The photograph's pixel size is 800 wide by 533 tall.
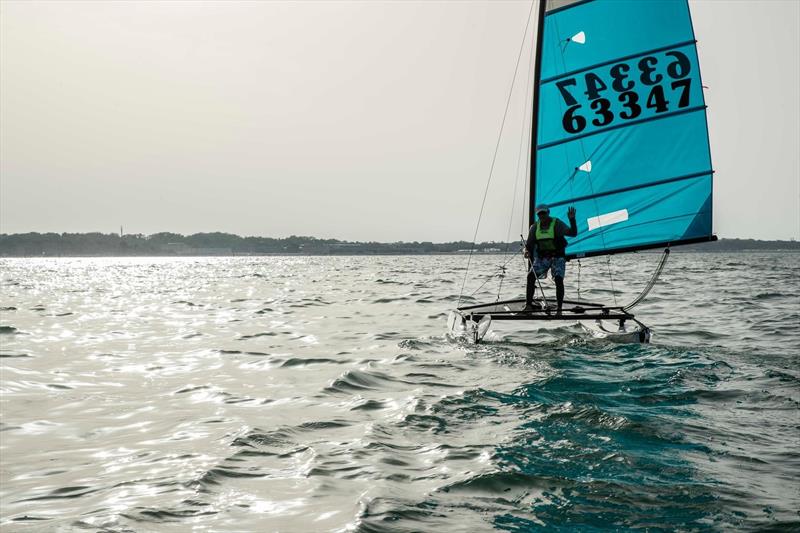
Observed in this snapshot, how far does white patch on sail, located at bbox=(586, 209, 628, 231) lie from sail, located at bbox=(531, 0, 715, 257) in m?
0.02

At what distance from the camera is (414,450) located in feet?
20.6

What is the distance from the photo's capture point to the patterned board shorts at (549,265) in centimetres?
1338

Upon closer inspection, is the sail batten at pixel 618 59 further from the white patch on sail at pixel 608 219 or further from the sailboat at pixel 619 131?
the white patch on sail at pixel 608 219

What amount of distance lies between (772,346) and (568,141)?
5.60m

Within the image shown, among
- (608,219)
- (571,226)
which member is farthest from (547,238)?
(608,219)

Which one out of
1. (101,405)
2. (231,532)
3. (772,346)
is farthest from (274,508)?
(772,346)

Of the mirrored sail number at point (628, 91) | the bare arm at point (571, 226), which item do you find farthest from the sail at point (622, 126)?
the bare arm at point (571, 226)

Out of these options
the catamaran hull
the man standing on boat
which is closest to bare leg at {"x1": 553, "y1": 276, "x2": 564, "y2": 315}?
the man standing on boat

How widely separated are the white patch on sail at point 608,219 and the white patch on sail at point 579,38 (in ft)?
11.9

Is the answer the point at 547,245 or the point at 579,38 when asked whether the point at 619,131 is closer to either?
the point at 579,38

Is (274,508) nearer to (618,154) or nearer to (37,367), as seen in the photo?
(37,367)

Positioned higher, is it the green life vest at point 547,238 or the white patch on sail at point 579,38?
the white patch on sail at point 579,38

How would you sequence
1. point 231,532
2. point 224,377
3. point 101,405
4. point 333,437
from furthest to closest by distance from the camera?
point 224,377
point 101,405
point 333,437
point 231,532

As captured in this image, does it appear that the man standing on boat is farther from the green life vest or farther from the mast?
the mast
